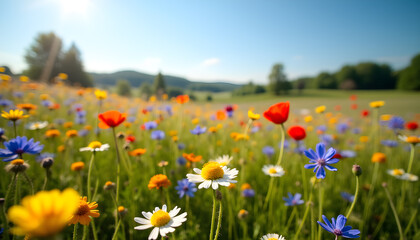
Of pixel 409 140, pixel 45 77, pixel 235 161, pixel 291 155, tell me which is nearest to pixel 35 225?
pixel 235 161

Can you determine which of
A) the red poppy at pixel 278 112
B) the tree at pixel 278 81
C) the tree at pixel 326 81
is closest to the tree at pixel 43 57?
the red poppy at pixel 278 112

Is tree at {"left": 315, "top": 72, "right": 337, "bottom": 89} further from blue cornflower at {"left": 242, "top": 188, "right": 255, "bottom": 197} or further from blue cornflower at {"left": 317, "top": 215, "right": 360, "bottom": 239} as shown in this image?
blue cornflower at {"left": 317, "top": 215, "right": 360, "bottom": 239}

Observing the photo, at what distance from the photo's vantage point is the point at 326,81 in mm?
49156

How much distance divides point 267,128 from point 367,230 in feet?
9.56

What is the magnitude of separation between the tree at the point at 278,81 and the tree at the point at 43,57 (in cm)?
3874

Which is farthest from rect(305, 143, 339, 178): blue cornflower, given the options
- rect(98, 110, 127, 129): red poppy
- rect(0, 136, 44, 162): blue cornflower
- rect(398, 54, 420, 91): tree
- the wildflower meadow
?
rect(398, 54, 420, 91): tree

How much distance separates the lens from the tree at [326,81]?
48.2 meters

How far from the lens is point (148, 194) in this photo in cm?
150

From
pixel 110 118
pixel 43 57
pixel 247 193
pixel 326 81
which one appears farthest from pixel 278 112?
pixel 326 81

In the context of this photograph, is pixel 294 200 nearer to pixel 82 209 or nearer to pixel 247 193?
pixel 247 193

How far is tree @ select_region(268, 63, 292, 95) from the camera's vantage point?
41812 millimetres

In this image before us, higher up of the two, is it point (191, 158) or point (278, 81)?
point (278, 81)

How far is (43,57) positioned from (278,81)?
4238 centimetres

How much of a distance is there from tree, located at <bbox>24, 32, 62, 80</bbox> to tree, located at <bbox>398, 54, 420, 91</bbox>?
56.4 m
